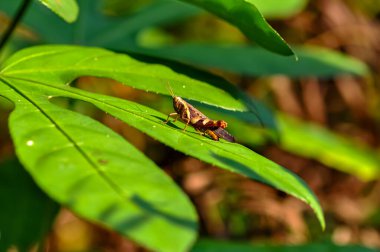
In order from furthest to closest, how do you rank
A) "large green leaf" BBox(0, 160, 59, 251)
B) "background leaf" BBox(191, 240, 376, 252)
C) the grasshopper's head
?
1. "large green leaf" BBox(0, 160, 59, 251)
2. "background leaf" BBox(191, 240, 376, 252)
3. the grasshopper's head

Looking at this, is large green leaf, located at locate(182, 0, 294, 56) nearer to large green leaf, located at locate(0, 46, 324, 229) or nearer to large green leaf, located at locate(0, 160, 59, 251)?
large green leaf, located at locate(0, 46, 324, 229)

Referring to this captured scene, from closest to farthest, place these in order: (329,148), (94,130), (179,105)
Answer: (94,130) < (179,105) < (329,148)

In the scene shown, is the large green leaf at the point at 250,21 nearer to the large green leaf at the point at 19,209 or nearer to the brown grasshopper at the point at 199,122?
the brown grasshopper at the point at 199,122

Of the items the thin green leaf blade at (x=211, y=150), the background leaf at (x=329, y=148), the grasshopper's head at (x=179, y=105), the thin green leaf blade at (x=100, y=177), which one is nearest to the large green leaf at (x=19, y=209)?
the grasshopper's head at (x=179, y=105)

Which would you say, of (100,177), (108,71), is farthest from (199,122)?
(100,177)

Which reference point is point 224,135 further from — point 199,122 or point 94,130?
point 94,130

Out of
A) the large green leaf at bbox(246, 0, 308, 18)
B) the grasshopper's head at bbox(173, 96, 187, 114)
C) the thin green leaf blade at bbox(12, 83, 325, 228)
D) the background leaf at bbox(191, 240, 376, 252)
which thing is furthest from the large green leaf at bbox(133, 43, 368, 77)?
the thin green leaf blade at bbox(12, 83, 325, 228)
